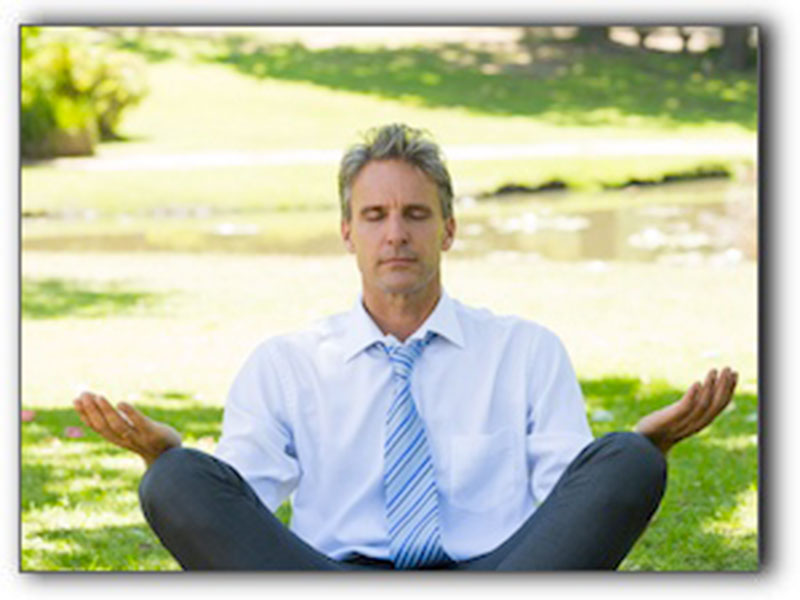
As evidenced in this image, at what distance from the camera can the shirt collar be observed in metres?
3.81

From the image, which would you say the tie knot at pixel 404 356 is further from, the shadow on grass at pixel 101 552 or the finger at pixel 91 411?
the shadow on grass at pixel 101 552

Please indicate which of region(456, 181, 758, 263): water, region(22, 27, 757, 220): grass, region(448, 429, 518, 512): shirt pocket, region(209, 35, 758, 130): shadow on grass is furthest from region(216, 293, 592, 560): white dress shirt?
region(209, 35, 758, 130): shadow on grass

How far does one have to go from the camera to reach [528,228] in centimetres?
1207

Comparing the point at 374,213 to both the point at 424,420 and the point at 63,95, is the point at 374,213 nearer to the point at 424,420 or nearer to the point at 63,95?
the point at 424,420

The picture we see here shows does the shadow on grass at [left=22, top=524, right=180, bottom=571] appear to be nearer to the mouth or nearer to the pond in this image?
the mouth

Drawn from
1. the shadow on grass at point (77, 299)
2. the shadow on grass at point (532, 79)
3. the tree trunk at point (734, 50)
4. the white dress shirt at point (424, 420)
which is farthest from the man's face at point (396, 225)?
the tree trunk at point (734, 50)

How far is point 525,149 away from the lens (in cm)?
1644

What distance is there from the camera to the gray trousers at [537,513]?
3406 millimetres

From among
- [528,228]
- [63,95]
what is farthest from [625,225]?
[63,95]

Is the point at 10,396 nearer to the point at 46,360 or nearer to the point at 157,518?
the point at 157,518

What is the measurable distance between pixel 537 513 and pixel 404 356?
20.7 inches

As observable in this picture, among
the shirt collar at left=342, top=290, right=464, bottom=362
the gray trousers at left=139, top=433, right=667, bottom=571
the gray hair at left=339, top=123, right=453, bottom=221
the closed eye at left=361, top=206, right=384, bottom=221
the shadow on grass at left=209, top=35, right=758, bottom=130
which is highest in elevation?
the shadow on grass at left=209, top=35, right=758, bottom=130

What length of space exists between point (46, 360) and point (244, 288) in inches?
82.6

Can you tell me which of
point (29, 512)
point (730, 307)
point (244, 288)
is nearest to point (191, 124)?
point (244, 288)
